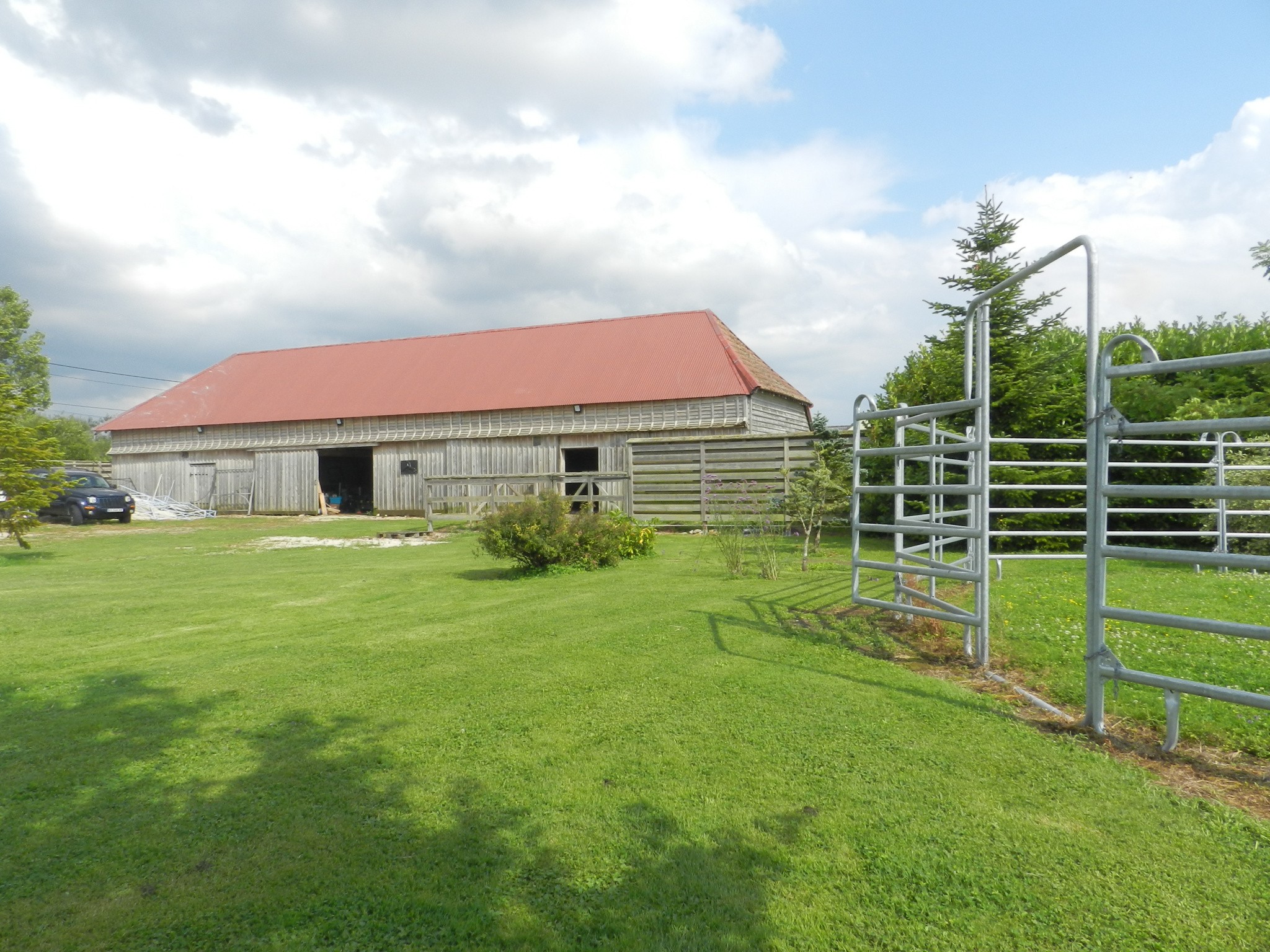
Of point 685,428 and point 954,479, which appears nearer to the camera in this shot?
point 954,479

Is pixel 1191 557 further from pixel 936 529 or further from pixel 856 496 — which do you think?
pixel 856 496

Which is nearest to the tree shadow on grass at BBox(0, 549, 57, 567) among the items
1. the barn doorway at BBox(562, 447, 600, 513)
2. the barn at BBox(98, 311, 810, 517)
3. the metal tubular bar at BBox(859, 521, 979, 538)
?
the barn at BBox(98, 311, 810, 517)

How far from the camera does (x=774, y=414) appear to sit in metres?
25.1

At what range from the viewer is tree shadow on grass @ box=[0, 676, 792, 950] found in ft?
7.26

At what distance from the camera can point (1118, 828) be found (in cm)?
273

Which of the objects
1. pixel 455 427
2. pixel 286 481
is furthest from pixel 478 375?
pixel 286 481

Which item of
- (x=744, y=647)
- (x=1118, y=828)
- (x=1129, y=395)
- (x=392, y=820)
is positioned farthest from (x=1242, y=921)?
(x=1129, y=395)

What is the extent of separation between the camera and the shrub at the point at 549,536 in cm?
980

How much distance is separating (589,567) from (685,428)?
12.9m

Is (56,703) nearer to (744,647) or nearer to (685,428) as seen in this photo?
(744,647)

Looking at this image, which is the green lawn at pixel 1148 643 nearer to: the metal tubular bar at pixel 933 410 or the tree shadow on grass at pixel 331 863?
the metal tubular bar at pixel 933 410

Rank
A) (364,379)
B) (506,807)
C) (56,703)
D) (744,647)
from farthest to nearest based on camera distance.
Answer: (364,379), (744,647), (56,703), (506,807)

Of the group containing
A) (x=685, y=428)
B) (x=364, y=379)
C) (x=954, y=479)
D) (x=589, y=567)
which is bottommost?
(x=589, y=567)

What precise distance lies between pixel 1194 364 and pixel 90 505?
90.3ft
